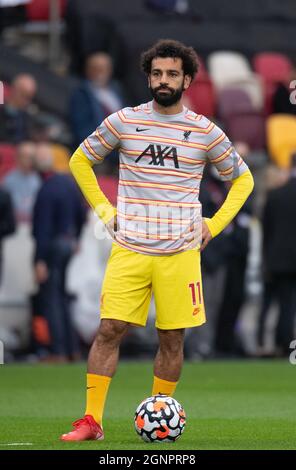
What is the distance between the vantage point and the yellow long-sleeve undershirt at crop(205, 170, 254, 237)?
1113 centimetres

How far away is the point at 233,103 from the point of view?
23.9m

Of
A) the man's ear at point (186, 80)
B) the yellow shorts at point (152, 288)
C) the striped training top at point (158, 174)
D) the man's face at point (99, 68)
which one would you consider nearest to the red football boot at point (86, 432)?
the yellow shorts at point (152, 288)

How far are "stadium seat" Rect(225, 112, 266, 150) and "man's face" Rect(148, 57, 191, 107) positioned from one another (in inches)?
482

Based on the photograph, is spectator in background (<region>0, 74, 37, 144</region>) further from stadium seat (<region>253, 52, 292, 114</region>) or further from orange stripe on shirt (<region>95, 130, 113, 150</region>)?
orange stripe on shirt (<region>95, 130, 113, 150</region>)

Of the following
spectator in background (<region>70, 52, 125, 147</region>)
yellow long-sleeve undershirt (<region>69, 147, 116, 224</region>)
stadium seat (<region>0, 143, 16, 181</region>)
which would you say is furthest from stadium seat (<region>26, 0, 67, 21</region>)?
yellow long-sleeve undershirt (<region>69, 147, 116, 224</region>)

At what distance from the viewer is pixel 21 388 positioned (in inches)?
624

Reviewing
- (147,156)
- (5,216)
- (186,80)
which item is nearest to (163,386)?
(147,156)

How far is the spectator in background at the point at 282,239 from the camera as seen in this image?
20797 millimetres

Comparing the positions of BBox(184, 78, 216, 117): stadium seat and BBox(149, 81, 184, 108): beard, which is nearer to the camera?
BBox(149, 81, 184, 108): beard

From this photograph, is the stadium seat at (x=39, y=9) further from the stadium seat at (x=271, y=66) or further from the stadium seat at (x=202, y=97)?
the stadium seat at (x=271, y=66)

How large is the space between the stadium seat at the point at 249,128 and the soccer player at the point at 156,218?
1219cm

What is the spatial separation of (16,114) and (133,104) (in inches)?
82.5
